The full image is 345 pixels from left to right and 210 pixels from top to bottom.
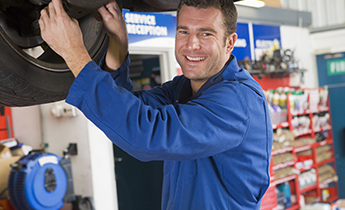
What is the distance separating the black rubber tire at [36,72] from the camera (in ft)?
3.41

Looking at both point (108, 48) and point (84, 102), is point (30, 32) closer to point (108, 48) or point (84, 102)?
point (108, 48)

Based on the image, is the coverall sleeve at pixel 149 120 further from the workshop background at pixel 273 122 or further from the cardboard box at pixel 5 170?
the cardboard box at pixel 5 170

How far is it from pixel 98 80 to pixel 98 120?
0.34 feet

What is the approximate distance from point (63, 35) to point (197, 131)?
1.44 ft

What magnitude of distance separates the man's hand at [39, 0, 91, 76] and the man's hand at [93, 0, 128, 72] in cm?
22

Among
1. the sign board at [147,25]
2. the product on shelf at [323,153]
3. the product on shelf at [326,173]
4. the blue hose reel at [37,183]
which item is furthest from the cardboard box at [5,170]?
the product on shelf at [326,173]

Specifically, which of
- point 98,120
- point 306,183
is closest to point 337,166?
point 306,183

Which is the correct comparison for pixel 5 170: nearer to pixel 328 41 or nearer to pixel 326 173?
pixel 326 173

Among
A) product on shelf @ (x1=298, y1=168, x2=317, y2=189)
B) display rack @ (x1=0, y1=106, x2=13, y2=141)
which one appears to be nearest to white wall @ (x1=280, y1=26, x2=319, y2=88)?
product on shelf @ (x1=298, y1=168, x2=317, y2=189)

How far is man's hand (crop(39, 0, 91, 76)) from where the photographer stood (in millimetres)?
989

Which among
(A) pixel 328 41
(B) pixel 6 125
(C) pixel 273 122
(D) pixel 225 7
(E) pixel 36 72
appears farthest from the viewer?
(A) pixel 328 41

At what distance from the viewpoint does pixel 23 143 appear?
4047mm

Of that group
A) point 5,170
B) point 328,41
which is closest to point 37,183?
point 5,170

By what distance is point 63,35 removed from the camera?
3.24 ft
